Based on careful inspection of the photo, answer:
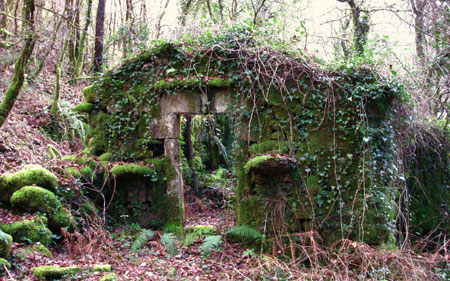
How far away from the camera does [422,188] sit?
7230mm

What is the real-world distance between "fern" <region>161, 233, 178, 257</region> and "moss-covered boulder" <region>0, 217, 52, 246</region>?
1642 mm

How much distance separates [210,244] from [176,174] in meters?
1.52

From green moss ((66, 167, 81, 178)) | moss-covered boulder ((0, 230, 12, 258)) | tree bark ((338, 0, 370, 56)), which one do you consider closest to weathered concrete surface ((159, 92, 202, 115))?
green moss ((66, 167, 81, 178))

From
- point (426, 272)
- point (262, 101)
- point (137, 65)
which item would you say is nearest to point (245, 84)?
point (262, 101)

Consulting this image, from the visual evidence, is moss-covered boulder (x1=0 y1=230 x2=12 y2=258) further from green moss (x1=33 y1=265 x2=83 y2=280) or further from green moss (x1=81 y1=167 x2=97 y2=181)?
green moss (x1=81 y1=167 x2=97 y2=181)

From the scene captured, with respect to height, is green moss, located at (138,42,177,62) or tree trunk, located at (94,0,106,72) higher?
tree trunk, located at (94,0,106,72)

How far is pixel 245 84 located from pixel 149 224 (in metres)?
3.02

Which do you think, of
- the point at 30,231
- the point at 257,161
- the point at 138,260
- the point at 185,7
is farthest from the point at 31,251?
the point at 185,7

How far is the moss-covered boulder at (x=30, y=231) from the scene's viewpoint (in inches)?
184

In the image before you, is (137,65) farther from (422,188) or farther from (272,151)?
(422,188)

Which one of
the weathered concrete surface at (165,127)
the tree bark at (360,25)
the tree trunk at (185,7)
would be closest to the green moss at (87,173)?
the weathered concrete surface at (165,127)

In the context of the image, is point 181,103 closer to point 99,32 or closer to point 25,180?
point 25,180

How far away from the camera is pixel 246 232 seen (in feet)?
18.8

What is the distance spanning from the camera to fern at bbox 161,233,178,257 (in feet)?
18.3
